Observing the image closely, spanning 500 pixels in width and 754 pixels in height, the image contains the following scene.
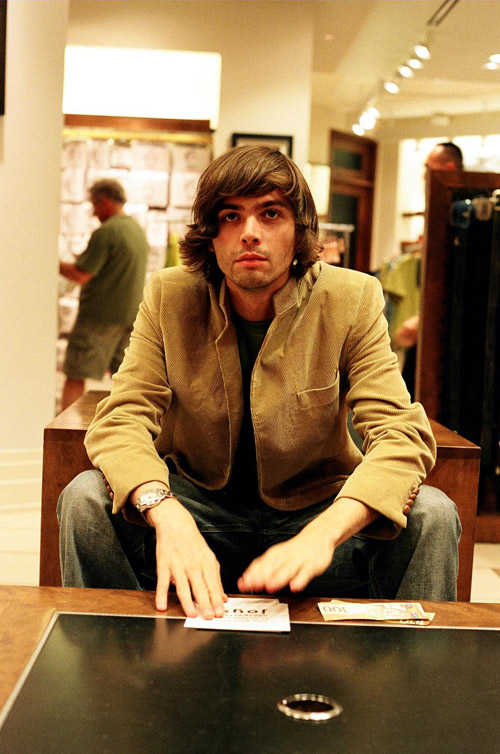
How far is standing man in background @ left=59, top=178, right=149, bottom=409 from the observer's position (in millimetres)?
4957

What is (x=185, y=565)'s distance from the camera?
4.71ft

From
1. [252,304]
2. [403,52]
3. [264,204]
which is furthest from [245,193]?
[403,52]

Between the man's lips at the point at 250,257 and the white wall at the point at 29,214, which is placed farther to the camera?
the white wall at the point at 29,214

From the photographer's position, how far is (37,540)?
3445 millimetres

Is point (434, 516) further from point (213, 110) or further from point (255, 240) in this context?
point (213, 110)

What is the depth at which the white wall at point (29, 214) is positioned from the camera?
380 centimetres

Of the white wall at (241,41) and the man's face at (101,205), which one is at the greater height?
the white wall at (241,41)

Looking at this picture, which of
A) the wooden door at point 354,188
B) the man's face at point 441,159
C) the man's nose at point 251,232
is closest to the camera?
the man's nose at point 251,232

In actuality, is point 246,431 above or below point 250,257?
below

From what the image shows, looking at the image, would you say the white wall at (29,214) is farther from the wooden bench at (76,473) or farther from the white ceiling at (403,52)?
the white ceiling at (403,52)

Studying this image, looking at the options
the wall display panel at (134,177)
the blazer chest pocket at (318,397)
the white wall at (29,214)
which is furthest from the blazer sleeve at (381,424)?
the wall display panel at (134,177)

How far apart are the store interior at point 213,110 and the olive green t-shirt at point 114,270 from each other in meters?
0.23

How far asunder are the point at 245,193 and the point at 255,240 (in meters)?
0.10

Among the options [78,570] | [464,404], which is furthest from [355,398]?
[464,404]
